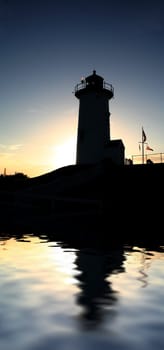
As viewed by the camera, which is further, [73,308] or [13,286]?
[13,286]

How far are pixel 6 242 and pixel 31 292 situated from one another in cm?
681

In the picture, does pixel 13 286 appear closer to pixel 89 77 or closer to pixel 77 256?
pixel 77 256

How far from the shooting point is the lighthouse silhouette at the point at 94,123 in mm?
38406

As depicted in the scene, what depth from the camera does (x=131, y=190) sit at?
92.1ft

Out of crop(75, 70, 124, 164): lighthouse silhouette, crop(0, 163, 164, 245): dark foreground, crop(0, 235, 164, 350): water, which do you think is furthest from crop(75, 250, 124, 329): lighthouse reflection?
crop(75, 70, 124, 164): lighthouse silhouette

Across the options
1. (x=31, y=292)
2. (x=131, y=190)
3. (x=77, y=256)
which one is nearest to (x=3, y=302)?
(x=31, y=292)

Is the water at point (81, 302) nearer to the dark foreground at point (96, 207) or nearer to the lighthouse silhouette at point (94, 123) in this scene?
the dark foreground at point (96, 207)

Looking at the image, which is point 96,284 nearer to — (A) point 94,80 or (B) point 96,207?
(B) point 96,207

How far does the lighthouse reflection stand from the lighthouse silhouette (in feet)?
92.2

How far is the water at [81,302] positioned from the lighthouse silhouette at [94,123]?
2889 cm

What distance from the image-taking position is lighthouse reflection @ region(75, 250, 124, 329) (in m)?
4.83

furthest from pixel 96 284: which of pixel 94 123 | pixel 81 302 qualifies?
pixel 94 123

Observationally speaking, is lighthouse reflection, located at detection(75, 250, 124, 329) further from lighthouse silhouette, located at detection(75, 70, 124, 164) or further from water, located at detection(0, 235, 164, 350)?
lighthouse silhouette, located at detection(75, 70, 124, 164)

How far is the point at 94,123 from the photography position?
127ft
